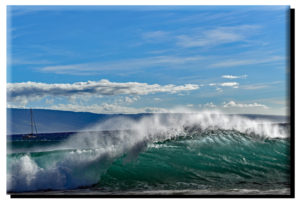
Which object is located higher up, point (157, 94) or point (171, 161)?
point (157, 94)

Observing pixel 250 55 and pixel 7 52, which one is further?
pixel 250 55

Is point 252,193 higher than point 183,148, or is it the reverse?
point 183,148

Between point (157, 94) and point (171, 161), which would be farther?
point (157, 94)
